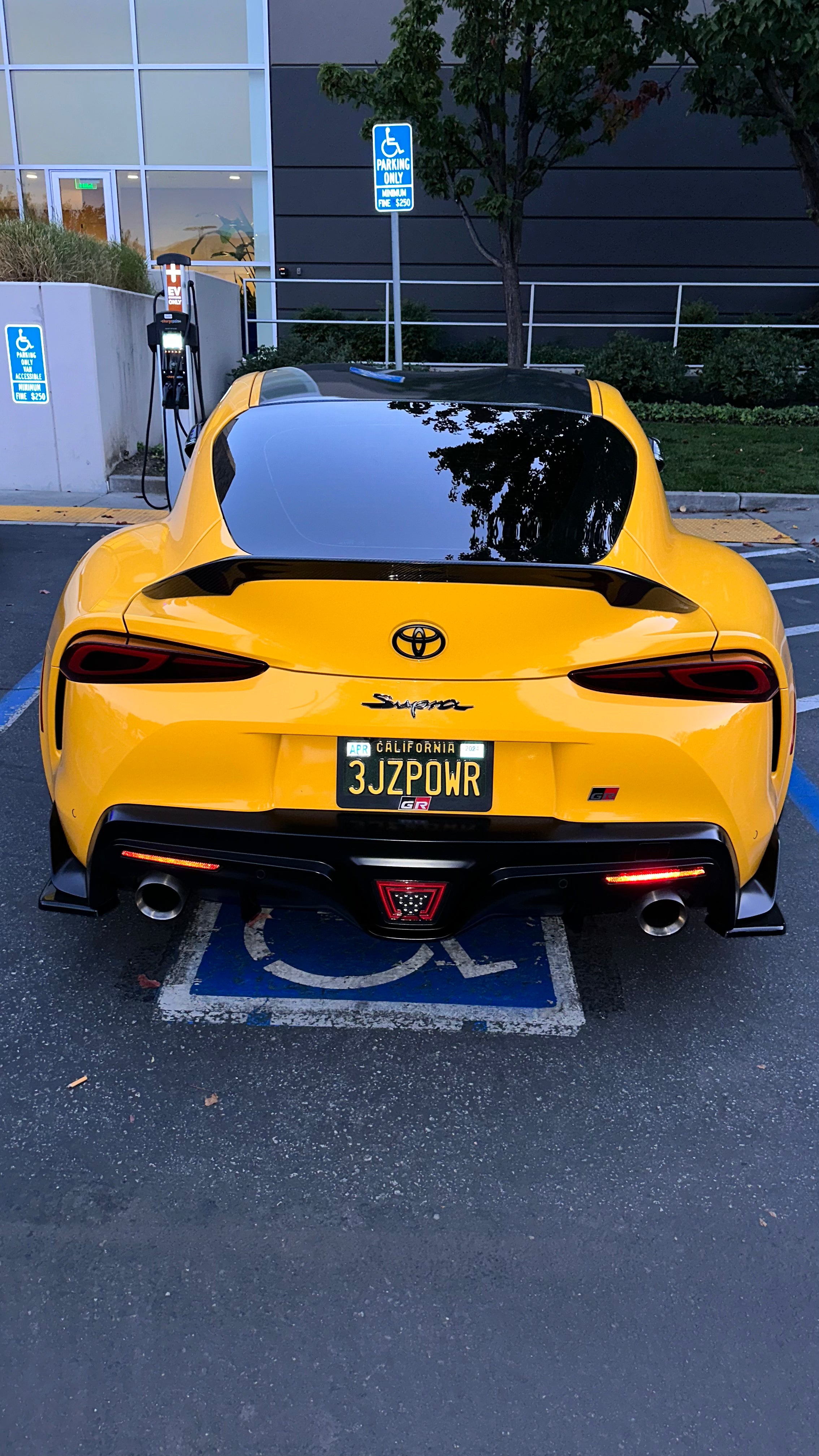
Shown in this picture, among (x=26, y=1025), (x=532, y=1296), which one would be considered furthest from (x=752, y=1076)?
(x=26, y=1025)

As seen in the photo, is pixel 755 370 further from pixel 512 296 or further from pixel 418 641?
pixel 418 641

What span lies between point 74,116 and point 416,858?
20.1m

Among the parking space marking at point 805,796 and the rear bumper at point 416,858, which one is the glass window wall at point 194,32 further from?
the rear bumper at point 416,858

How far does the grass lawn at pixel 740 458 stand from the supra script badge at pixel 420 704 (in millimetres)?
8194

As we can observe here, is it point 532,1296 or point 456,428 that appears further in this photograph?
point 456,428

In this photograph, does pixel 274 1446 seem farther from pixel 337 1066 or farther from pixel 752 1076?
pixel 752 1076

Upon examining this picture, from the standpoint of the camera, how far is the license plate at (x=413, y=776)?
2654mm

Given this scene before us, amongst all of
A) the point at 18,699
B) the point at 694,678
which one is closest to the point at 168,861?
the point at 694,678

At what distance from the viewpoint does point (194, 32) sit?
18.5 metres

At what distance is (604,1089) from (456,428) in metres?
1.98

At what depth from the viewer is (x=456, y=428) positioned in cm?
342

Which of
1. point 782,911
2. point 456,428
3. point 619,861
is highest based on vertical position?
point 456,428

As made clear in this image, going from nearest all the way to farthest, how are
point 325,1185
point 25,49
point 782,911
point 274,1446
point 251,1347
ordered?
1. point 274,1446
2. point 251,1347
3. point 325,1185
4. point 782,911
5. point 25,49

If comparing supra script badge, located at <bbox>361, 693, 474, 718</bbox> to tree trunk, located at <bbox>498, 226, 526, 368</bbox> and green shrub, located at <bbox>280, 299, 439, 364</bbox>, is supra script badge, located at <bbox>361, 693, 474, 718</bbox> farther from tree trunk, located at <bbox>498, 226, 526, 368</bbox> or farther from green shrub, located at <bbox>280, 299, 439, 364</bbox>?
green shrub, located at <bbox>280, 299, 439, 364</bbox>
